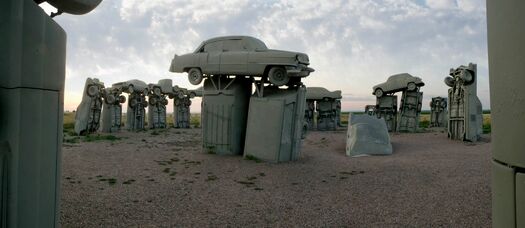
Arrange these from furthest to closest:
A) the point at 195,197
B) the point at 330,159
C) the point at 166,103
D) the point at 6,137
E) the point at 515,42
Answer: the point at 166,103 → the point at 330,159 → the point at 195,197 → the point at 6,137 → the point at 515,42

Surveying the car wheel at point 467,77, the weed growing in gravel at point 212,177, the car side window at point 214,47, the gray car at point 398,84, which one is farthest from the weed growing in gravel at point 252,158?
the gray car at point 398,84

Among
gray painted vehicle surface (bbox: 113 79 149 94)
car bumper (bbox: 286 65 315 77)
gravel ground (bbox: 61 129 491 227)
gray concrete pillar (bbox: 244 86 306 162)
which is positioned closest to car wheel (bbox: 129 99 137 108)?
gray painted vehicle surface (bbox: 113 79 149 94)

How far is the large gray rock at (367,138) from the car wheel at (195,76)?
18.8 ft

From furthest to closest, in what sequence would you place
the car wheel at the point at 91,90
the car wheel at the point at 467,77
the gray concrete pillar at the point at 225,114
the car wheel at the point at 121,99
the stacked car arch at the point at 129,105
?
1. the car wheel at the point at 121,99
2. the stacked car arch at the point at 129,105
3. the car wheel at the point at 91,90
4. the car wheel at the point at 467,77
5. the gray concrete pillar at the point at 225,114

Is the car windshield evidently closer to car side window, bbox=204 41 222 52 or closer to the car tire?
car side window, bbox=204 41 222 52

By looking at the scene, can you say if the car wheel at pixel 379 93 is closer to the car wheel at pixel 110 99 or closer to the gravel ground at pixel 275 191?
the gravel ground at pixel 275 191

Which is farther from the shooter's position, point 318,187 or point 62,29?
point 318,187

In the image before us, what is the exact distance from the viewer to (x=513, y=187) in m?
1.44

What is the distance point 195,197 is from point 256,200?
1153mm

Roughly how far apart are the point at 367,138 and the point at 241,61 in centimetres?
530

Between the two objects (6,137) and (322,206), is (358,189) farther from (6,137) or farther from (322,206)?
(6,137)

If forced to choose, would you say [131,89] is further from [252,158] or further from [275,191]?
[275,191]

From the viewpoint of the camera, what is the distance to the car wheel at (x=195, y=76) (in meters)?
11.8

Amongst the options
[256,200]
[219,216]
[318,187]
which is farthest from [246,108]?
[219,216]
